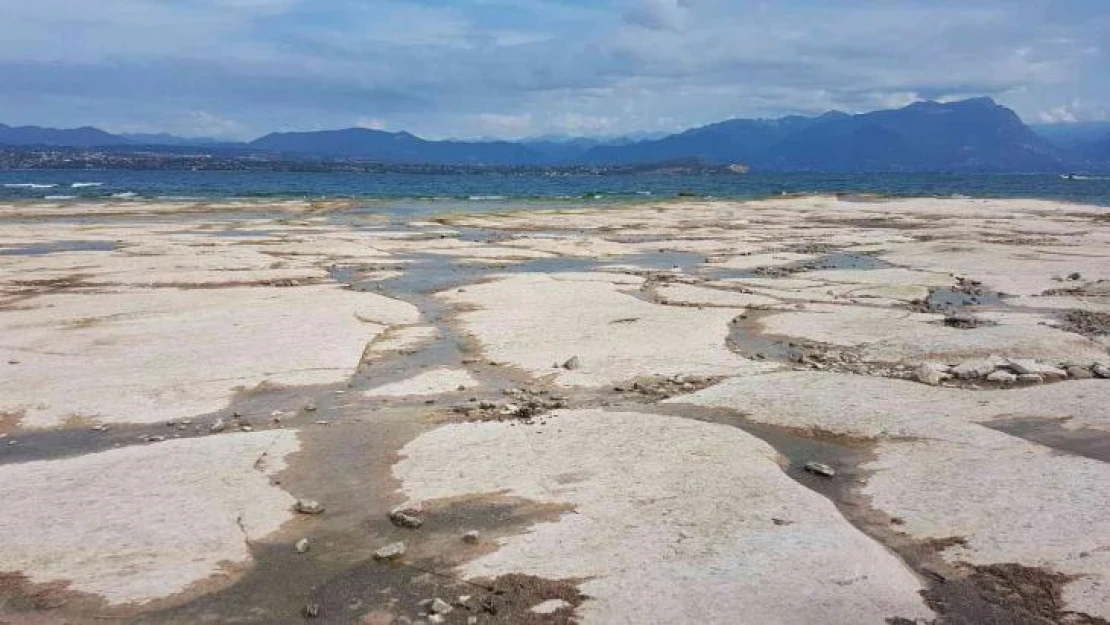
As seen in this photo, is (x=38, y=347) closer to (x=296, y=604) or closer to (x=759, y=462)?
(x=296, y=604)

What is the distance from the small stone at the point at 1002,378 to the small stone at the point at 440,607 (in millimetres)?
10486

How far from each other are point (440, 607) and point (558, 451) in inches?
152

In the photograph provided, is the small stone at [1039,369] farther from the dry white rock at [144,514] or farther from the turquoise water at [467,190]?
the turquoise water at [467,190]

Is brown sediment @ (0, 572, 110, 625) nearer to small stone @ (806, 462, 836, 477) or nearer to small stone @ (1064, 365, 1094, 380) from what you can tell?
small stone @ (806, 462, 836, 477)

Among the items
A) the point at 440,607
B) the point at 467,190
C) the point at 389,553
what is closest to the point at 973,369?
the point at 389,553

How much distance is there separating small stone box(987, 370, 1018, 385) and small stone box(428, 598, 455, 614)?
1049cm

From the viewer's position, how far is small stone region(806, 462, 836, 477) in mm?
9961

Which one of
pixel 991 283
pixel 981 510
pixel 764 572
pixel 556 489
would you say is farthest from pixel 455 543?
pixel 991 283

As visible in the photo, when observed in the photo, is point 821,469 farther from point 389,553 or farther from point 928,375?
point 389,553

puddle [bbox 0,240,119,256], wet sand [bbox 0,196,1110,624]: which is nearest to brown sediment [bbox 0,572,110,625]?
wet sand [bbox 0,196,1110,624]

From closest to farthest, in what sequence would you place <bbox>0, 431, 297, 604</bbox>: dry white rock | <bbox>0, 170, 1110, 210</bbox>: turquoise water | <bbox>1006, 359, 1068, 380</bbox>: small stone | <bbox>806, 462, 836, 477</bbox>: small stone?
<bbox>0, 431, 297, 604</bbox>: dry white rock, <bbox>806, 462, 836, 477</bbox>: small stone, <bbox>1006, 359, 1068, 380</bbox>: small stone, <bbox>0, 170, 1110, 210</bbox>: turquoise water

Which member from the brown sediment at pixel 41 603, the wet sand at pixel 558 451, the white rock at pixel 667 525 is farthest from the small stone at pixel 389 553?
the brown sediment at pixel 41 603

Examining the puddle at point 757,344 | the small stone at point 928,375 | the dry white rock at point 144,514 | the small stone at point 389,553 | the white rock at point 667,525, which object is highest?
the small stone at point 928,375

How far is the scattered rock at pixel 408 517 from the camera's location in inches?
338
